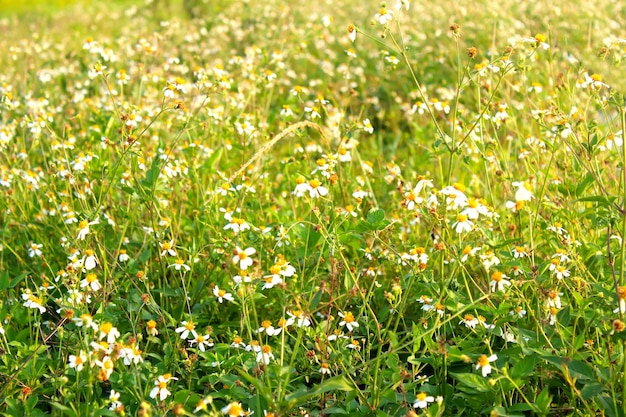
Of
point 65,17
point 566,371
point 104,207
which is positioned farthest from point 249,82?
point 65,17

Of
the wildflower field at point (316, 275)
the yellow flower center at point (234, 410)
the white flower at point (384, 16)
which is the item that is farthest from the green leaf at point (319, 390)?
the white flower at point (384, 16)

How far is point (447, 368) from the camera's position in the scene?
6.69 ft

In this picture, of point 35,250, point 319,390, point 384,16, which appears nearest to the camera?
point 319,390

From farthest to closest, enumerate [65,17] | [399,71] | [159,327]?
[65,17] → [399,71] → [159,327]

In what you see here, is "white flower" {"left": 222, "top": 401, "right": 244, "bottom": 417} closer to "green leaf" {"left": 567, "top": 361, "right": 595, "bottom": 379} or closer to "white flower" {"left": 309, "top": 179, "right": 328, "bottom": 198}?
"white flower" {"left": 309, "top": 179, "right": 328, "bottom": 198}

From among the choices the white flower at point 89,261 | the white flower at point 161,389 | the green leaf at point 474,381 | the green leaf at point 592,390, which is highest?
the white flower at point 89,261

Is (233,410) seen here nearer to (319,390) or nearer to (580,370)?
(319,390)

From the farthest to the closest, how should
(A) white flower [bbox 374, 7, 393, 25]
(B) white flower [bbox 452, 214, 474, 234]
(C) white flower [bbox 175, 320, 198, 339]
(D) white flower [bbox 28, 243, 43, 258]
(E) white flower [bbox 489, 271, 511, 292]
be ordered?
(D) white flower [bbox 28, 243, 43, 258] → (A) white flower [bbox 374, 7, 393, 25] → (C) white flower [bbox 175, 320, 198, 339] → (E) white flower [bbox 489, 271, 511, 292] → (B) white flower [bbox 452, 214, 474, 234]

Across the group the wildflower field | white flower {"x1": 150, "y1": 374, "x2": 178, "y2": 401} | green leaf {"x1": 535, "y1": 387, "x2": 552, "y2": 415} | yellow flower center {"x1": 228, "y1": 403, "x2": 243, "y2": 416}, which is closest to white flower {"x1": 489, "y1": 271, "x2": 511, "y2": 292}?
the wildflower field

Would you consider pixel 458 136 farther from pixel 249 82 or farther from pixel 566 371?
pixel 566 371

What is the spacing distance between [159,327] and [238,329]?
0.25 m

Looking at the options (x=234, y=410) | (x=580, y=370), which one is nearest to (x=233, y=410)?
(x=234, y=410)

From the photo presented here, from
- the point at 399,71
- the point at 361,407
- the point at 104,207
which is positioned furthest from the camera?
the point at 399,71

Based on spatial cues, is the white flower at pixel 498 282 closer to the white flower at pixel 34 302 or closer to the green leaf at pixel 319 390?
the green leaf at pixel 319 390
